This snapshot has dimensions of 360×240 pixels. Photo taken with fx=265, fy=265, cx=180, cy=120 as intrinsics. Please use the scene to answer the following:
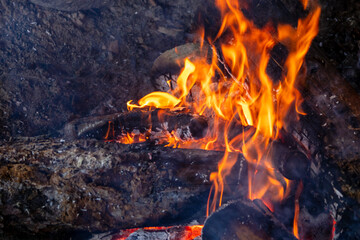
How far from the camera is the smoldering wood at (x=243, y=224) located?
1.92 metres

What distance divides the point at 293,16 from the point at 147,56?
2.80 metres

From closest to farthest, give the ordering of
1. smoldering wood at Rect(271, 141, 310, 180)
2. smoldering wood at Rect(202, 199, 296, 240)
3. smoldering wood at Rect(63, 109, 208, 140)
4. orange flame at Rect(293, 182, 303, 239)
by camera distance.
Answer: smoldering wood at Rect(202, 199, 296, 240) → smoldering wood at Rect(271, 141, 310, 180) → orange flame at Rect(293, 182, 303, 239) → smoldering wood at Rect(63, 109, 208, 140)

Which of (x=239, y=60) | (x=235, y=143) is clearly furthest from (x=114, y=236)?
(x=239, y=60)

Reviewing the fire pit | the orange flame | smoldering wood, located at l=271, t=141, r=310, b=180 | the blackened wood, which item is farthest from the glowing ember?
the blackened wood

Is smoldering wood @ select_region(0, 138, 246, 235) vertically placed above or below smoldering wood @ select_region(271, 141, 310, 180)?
below

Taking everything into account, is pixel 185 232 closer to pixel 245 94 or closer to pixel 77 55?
pixel 245 94

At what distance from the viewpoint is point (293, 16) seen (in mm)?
2232

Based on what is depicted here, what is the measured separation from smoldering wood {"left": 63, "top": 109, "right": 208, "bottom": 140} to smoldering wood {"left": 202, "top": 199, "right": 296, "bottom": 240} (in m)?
1.16

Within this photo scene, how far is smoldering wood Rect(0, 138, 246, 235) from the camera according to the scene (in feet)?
7.59

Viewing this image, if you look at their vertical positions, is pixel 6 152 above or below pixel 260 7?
below

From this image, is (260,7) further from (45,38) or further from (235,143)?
(45,38)

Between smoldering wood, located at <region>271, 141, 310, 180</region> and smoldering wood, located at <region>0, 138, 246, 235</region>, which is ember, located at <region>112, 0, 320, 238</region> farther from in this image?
smoldering wood, located at <region>0, 138, 246, 235</region>

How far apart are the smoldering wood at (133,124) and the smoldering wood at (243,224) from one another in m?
1.16

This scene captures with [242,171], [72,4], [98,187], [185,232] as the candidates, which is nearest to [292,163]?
[242,171]
